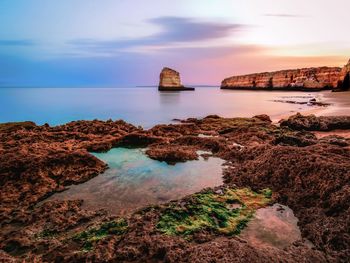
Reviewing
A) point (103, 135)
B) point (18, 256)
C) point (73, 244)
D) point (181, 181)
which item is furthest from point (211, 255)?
point (103, 135)

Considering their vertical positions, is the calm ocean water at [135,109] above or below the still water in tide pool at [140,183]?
below

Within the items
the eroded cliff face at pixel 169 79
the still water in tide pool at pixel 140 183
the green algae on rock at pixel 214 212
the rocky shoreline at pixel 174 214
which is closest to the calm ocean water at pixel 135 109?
the still water in tide pool at pixel 140 183

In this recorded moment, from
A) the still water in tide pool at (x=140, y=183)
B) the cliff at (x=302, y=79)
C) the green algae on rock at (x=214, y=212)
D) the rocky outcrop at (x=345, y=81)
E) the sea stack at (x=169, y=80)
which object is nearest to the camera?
the green algae on rock at (x=214, y=212)

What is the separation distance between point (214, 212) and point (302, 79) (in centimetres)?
11152

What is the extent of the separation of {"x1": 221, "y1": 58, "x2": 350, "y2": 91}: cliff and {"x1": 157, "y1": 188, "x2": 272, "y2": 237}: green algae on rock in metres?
70.2

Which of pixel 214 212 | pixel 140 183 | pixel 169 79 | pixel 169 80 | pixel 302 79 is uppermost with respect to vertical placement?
pixel 169 79

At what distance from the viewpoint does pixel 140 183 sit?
23.2 ft

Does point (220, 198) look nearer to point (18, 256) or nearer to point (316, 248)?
point (316, 248)

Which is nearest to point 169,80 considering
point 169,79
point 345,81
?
point 169,79

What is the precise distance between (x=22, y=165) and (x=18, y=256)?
3.70 meters

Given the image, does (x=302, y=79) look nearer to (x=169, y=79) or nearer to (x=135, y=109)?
(x=169, y=79)

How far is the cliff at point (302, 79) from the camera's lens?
92762 mm

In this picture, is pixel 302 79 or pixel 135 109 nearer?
pixel 135 109

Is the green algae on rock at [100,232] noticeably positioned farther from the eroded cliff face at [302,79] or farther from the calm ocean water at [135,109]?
the eroded cliff face at [302,79]
